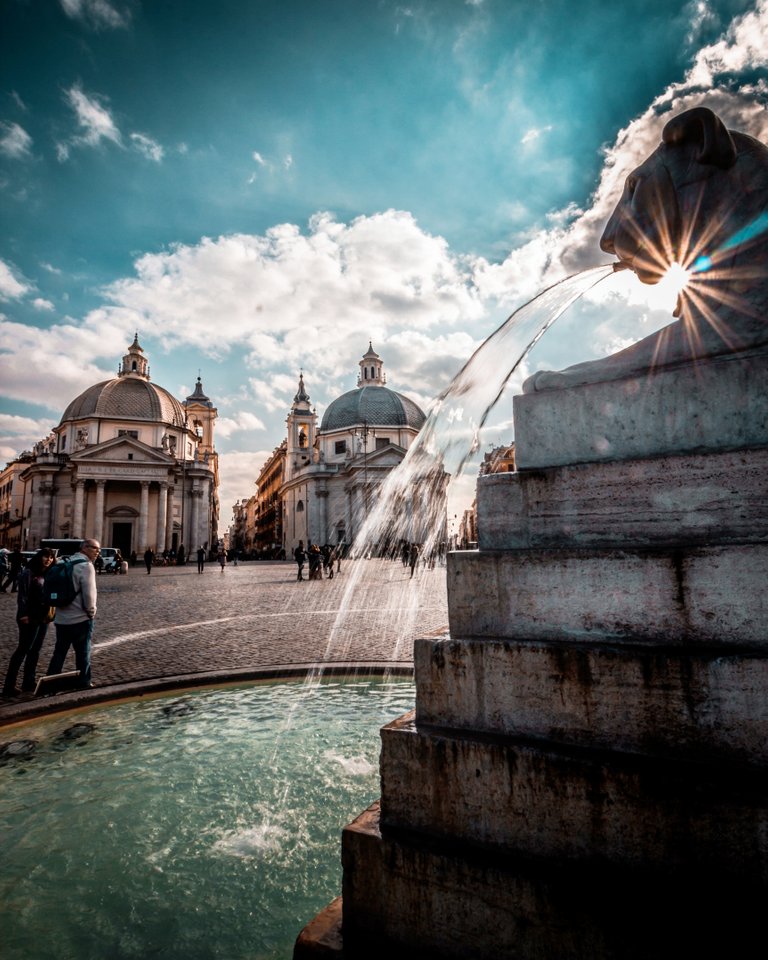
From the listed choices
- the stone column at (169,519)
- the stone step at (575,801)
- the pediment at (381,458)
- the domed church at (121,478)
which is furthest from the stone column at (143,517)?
the stone step at (575,801)

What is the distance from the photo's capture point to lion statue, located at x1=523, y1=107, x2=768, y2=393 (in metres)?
2.26

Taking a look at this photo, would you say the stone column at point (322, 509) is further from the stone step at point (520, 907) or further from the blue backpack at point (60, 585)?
the stone step at point (520, 907)

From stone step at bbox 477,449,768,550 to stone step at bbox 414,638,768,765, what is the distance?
46 cm

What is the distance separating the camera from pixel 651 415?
7.43 feet

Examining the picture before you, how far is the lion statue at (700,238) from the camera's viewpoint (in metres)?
2.26

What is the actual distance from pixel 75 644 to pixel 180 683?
1.31 m

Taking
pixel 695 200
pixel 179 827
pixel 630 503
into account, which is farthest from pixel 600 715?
pixel 179 827

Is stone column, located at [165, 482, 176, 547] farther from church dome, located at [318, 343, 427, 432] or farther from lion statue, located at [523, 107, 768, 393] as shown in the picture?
lion statue, located at [523, 107, 768, 393]

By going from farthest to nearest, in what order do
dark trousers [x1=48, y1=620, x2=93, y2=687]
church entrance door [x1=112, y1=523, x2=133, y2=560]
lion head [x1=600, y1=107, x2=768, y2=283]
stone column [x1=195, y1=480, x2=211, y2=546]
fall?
1. stone column [x1=195, y1=480, x2=211, y2=546]
2. church entrance door [x1=112, y1=523, x2=133, y2=560]
3. dark trousers [x1=48, y1=620, x2=93, y2=687]
4. lion head [x1=600, y1=107, x2=768, y2=283]

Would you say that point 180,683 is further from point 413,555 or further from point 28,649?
point 413,555

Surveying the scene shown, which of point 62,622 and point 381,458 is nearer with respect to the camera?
point 62,622

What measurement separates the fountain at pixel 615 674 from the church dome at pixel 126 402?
212 feet

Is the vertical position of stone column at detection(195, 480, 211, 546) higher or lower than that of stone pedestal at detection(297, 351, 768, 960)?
higher

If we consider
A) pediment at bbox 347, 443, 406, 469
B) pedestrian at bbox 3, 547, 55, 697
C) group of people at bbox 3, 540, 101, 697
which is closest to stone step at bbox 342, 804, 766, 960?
group of people at bbox 3, 540, 101, 697
